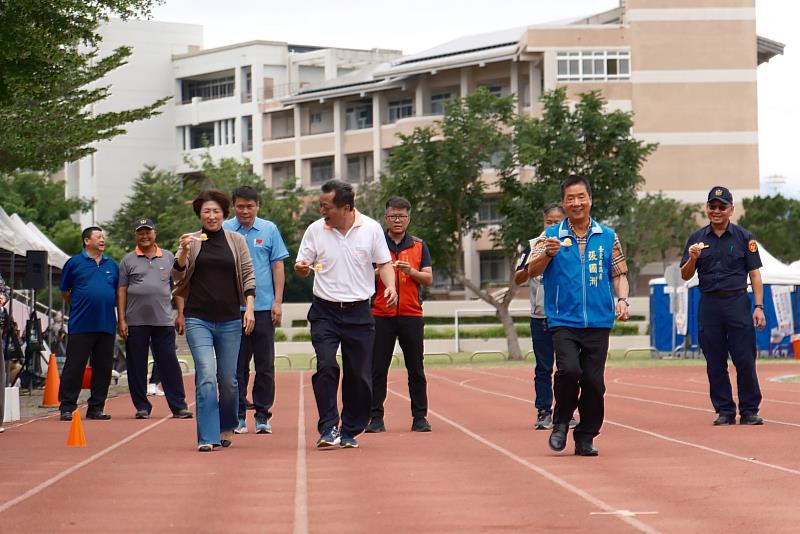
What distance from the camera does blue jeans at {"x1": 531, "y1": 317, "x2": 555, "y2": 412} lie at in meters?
14.8

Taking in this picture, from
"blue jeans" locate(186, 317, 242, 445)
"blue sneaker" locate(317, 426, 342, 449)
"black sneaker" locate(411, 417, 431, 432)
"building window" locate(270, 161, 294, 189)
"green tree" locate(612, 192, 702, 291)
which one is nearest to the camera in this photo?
"blue jeans" locate(186, 317, 242, 445)

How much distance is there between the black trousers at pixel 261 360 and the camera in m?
14.1

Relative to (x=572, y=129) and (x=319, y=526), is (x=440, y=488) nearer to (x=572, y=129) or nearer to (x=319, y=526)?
(x=319, y=526)

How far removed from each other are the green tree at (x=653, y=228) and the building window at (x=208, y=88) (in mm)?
36472

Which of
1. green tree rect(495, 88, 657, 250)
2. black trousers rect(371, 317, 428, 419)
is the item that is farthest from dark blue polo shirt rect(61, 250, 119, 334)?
green tree rect(495, 88, 657, 250)

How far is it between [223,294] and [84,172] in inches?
3834

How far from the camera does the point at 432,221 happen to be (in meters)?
50.2

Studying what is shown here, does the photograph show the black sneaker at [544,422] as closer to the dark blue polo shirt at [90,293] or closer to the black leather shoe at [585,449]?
the black leather shoe at [585,449]

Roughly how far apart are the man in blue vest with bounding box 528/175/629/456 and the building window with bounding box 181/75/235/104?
9586cm

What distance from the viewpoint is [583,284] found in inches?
461

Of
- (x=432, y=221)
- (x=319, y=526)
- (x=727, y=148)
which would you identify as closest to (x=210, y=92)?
(x=727, y=148)

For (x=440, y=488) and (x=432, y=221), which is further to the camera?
(x=432, y=221)

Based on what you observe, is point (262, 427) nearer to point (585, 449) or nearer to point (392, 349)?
point (392, 349)

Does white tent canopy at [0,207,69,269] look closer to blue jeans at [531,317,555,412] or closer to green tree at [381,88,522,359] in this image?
blue jeans at [531,317,555,412]
